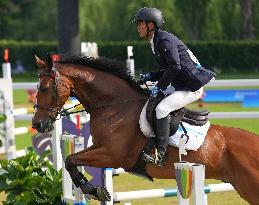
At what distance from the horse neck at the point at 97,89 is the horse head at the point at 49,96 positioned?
12 centimetres

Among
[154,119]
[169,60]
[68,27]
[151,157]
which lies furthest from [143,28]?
[68,27]

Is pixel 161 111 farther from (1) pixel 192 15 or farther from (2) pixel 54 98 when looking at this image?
(1) pixel 192 15

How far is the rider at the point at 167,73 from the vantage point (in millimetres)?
6820

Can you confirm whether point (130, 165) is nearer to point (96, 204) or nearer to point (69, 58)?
point (69, 58)

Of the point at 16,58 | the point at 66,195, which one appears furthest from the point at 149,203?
the point at 16,58

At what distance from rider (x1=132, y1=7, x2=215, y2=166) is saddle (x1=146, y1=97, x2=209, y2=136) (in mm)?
59

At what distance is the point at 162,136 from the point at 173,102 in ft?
1.01

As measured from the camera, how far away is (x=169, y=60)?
6805 mm

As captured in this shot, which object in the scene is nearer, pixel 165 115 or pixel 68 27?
pixel 165 115

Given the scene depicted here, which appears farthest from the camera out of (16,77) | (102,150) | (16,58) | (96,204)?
(16,58)

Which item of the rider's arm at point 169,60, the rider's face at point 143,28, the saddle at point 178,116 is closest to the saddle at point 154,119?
the saddle at point 178,116

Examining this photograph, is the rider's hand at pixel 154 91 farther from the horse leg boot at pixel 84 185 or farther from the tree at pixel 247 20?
the tree at pixel 247 20

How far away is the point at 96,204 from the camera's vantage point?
9.12 metres

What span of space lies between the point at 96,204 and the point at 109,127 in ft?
7.45
